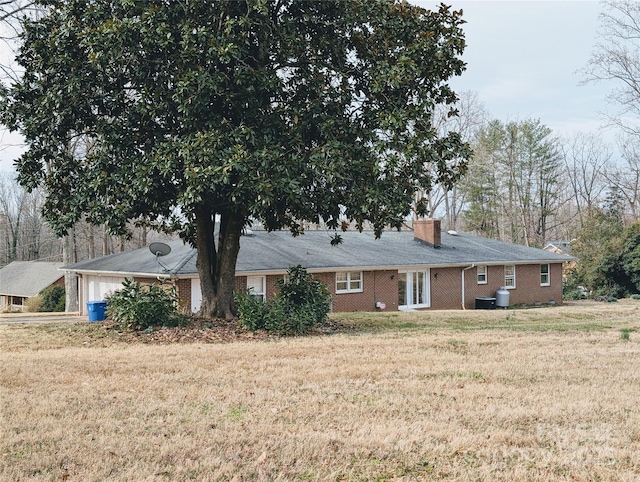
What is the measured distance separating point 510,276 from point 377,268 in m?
9.56

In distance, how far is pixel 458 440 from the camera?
5797 millimetres

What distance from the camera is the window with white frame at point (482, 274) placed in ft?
105

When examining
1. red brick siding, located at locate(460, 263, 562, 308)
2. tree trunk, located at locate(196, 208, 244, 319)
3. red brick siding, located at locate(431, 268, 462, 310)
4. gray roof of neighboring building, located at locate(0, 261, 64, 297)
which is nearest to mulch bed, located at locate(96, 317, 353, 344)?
tree trunk, located at locate(196, 208, 244, 319)

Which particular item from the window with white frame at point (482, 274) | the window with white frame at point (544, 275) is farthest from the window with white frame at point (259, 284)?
the window with white frame at point (544, 275)

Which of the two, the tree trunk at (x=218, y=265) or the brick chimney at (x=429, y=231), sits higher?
the brick chimney at (x=429, y=231)

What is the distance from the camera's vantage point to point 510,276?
33.5 m

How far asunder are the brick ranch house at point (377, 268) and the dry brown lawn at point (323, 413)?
40.3 ft

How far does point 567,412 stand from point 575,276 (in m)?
35.2

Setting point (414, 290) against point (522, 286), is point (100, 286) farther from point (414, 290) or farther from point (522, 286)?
point (522, 286)

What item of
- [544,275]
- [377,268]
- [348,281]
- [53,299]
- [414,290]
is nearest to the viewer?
[348,281]

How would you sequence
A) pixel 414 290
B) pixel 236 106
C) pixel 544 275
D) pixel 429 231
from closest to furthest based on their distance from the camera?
pixel 236 106, pixel 414 290, pixel 429 231, pixel 544 275

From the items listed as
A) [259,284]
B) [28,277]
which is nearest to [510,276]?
[259,284]

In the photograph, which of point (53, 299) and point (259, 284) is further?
point (53, 299)

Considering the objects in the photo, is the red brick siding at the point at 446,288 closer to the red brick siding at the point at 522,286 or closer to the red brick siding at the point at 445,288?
the red brick siding at the point at 445,288
